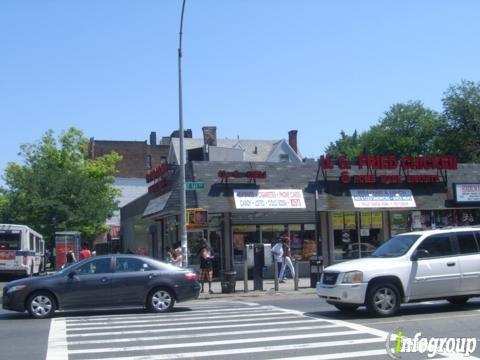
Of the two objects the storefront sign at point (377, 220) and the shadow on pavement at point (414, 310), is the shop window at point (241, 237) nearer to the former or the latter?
the storefront sign at point (377, 220)

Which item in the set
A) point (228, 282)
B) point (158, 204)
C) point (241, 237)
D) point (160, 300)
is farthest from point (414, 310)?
point (158, 204)

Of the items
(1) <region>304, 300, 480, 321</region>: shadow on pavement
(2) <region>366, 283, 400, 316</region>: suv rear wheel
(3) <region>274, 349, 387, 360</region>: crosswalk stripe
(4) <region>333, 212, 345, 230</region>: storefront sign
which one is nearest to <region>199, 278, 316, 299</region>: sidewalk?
(4) <region>333, 212, 345, 230</region>: storefront sign

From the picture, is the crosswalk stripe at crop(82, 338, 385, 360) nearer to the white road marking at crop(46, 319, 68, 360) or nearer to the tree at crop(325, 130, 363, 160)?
the white road marking at crop(46, 319, 68, 360)

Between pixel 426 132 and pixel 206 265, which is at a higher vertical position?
pixel 426 132

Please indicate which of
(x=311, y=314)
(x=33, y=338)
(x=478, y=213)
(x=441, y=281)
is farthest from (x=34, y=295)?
(x=478, y=213)

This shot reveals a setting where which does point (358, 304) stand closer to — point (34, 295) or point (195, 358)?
point (195, 358)

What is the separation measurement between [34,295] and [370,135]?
56.2 metres

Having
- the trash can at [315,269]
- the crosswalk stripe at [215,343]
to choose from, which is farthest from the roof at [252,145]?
the crosswalk stripe at [215,343]

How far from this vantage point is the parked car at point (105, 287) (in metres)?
15.7

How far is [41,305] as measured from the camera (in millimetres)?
15680

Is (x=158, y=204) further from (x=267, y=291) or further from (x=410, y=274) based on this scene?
(x=410, y=274)

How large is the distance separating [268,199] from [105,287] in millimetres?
13065

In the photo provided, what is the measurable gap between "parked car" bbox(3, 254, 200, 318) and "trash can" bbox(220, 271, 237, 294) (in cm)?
578

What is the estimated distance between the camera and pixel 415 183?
101ft
